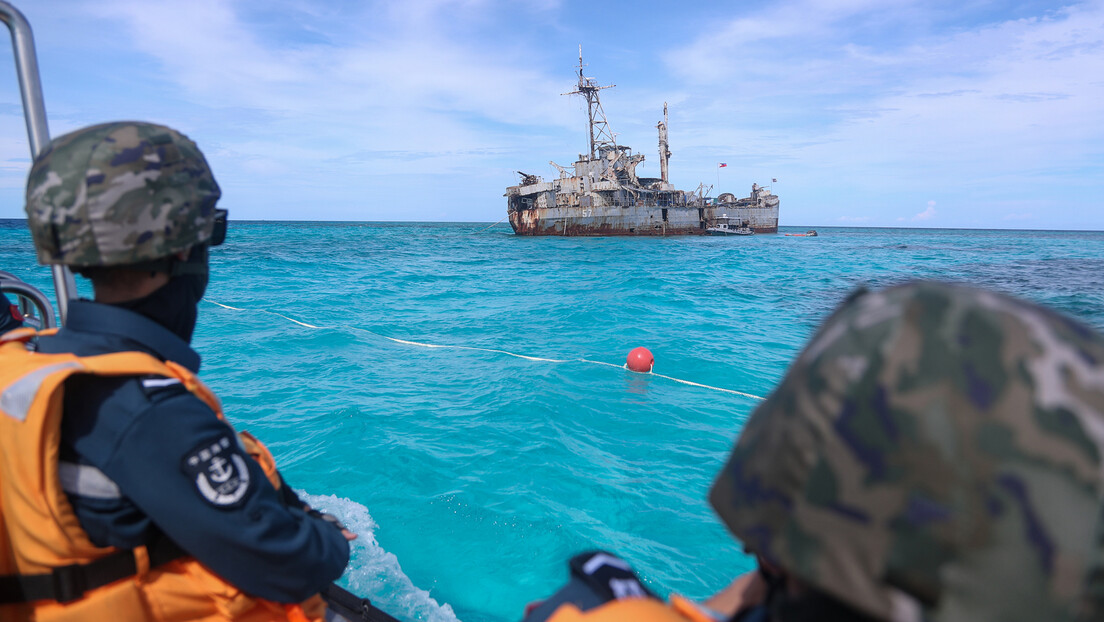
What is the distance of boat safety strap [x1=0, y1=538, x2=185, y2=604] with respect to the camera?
1309mm

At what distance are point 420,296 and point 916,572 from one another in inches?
654

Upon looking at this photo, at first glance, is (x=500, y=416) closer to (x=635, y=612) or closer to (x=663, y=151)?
(x=635, y=612)

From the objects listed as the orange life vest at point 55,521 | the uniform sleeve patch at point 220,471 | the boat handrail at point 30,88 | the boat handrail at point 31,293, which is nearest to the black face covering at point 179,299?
the orange life vest at point 55,521

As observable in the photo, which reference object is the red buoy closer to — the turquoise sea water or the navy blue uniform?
the turquoise sea water

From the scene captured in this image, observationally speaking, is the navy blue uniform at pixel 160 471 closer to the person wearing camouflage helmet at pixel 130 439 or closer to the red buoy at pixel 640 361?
the person wearing camouflage helmet at pixel 130 439

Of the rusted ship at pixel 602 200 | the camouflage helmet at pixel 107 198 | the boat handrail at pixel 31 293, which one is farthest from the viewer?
the rusted ship at pixel 602 200

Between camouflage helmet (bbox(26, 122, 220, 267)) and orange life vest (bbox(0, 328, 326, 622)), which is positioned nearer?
orange life vest (bbox(0, 328, 326, 622))

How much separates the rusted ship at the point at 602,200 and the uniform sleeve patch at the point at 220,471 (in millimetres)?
41237

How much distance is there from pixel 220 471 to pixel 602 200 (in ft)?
138

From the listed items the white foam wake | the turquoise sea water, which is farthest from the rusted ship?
the white foam wake

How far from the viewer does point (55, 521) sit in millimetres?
1259

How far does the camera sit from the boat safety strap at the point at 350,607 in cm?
216

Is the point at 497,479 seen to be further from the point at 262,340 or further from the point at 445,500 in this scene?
the point at 262,340

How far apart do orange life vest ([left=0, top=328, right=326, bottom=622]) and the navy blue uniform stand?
0.04 m
